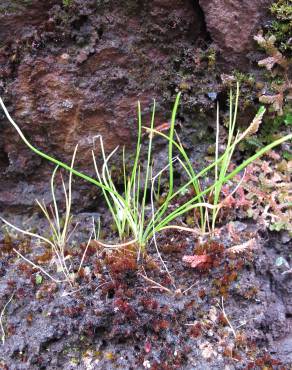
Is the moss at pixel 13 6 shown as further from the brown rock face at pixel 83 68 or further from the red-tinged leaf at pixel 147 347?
the red-tinged leaf at pixel 147 347

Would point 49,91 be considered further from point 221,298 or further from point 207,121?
point 221,298

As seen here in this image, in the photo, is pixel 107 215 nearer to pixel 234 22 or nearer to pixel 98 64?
pixel 98 64

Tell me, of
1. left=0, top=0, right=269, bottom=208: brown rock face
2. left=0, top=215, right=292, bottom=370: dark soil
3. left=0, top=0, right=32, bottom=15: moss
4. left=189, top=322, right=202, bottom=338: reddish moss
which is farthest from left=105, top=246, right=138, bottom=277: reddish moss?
left=0, top=0, right=32, bottom=15: moss

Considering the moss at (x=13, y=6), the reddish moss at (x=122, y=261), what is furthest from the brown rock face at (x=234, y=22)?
the reddish moss at (x=122, y=261)

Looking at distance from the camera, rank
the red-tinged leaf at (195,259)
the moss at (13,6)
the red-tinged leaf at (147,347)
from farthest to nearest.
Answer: the moss at (13,6) → the red-tinged leaf at (195,259) → the red-tinged leaf at (147,347)

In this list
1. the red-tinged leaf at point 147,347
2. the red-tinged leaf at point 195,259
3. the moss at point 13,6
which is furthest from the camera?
the moss at point 13,6

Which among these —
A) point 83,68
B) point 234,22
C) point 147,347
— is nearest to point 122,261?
point 147,347

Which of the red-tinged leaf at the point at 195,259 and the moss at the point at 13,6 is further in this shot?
the moss at the point at 13,6

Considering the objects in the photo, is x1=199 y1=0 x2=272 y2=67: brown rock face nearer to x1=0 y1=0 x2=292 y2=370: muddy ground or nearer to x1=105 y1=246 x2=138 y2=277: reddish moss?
x1=0 y1=0 x2=292 y2=370: muddy ground
